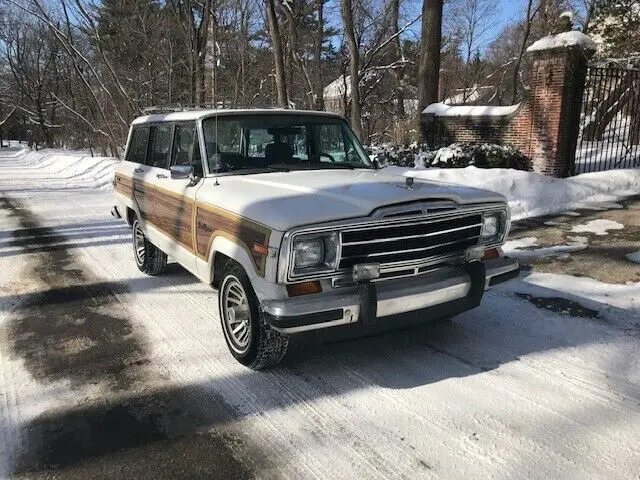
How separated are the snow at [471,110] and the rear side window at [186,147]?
29.4 ft

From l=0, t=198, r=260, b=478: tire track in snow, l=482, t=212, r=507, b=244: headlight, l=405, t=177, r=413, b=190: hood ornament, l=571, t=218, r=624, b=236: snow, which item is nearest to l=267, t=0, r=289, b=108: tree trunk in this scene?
l=571, t=218, r=624, b=236: snow

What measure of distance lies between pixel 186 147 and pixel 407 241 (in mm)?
2483

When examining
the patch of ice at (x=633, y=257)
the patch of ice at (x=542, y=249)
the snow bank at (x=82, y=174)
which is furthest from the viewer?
the snow bank at (x=82, y=174)

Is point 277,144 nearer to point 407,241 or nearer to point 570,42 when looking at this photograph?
point 407,241

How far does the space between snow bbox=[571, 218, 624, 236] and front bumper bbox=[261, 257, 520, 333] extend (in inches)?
194

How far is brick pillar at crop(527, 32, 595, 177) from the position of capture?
1041cm

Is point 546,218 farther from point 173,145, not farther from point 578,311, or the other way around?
point 173,145

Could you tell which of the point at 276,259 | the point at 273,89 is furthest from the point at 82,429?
the point at 273,89

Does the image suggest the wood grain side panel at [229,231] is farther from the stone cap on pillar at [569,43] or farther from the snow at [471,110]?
the snow at [471,110]

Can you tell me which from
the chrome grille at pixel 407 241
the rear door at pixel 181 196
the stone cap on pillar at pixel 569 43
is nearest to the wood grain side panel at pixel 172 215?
the rear door at pixel 181 196

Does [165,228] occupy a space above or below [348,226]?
below

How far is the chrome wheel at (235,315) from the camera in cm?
379

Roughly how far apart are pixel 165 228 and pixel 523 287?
3812 mm

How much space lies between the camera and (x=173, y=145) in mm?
5160
